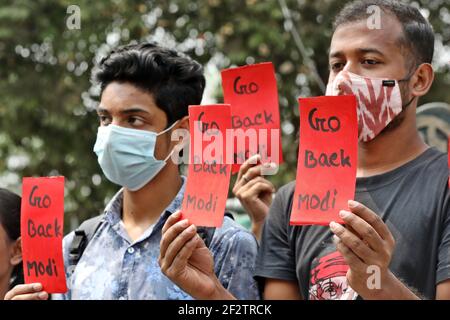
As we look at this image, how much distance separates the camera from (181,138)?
3.79 meters

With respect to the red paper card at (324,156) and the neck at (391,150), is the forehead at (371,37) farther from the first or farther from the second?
the red paper card at (324,156)

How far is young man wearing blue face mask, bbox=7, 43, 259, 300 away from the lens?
3504 mm

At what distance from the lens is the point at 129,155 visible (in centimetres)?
371

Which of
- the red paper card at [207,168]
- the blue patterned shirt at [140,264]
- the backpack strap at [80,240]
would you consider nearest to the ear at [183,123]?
the blue patterned shirt at [140,264]

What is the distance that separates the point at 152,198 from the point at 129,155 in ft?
0.65

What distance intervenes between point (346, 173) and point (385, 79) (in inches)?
22.5

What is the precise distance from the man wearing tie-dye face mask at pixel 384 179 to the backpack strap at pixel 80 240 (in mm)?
808

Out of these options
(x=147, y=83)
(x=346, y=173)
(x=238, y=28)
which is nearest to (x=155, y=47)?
(x=147, y=83)

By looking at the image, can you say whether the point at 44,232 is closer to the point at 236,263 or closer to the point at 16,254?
the point at 16,254

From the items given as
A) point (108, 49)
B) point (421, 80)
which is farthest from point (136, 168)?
point (108, 49)

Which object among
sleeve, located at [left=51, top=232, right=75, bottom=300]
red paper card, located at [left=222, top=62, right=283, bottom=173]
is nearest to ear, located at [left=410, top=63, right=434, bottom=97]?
red paper card, located at [left=222, top=62, right=283, bottom=173]

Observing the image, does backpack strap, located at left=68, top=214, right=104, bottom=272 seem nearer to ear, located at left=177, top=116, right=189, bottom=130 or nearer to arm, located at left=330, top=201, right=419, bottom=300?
ear, located at left=177, top=116, right=189, bottom=130

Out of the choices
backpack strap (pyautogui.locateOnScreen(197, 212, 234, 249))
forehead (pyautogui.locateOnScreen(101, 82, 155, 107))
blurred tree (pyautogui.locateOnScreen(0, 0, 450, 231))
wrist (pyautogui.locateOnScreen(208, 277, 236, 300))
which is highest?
blurred tree (pyautogui.locateOnScreen(0, 0, 450, 231))

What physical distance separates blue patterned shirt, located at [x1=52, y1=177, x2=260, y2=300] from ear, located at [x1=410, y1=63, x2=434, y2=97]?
2.66 ft
